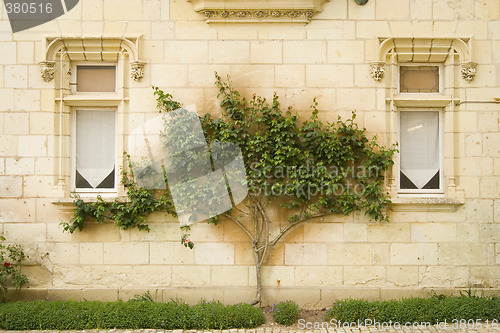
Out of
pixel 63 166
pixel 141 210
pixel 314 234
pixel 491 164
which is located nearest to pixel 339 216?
pixel 314 234

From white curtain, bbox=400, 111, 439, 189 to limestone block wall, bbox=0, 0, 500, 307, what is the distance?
30cm

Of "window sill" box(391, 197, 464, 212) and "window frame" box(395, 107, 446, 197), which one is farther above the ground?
"window frame" box(395, 107, 446, 197)

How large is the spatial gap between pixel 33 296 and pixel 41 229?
879 millimetres

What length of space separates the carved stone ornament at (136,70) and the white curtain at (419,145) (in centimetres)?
358

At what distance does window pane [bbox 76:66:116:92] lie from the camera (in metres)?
6.96

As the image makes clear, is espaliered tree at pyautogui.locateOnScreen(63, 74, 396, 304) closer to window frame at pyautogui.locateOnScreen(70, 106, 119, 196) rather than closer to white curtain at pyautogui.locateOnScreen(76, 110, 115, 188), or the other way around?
window frame at pyautogui.locateOnScreen(70, 106, 119, 196)

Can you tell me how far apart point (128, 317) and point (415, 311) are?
11.4ft

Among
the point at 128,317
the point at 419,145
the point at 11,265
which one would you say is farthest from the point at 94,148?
the point at 419,145

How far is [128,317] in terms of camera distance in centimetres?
611

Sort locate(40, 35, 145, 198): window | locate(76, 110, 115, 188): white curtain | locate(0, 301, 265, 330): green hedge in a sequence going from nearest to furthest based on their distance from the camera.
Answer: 1. locate(0, 301, 265, 330): green hedge
2. locate(40, 35, 145, 198): window
3. locate(76, 110, 115, 188): white curtain

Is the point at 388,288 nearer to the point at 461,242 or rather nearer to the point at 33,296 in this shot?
the point at 461,242

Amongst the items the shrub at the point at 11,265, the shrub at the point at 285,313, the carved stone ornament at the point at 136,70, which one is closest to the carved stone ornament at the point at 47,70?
the carved stone ornament at the point at 136,70

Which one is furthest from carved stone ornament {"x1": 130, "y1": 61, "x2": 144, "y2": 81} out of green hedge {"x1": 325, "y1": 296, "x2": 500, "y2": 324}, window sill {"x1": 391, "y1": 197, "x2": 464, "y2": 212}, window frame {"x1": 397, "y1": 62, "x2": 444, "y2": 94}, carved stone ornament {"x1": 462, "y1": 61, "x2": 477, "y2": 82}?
carved stone ornament {"x1": 462, "y1": 61, "x2": 477, "y2": 82}


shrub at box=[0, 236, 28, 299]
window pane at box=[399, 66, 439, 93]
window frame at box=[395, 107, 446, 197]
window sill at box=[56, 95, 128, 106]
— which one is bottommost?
shrub at box=[0, 236, 28, 299]
